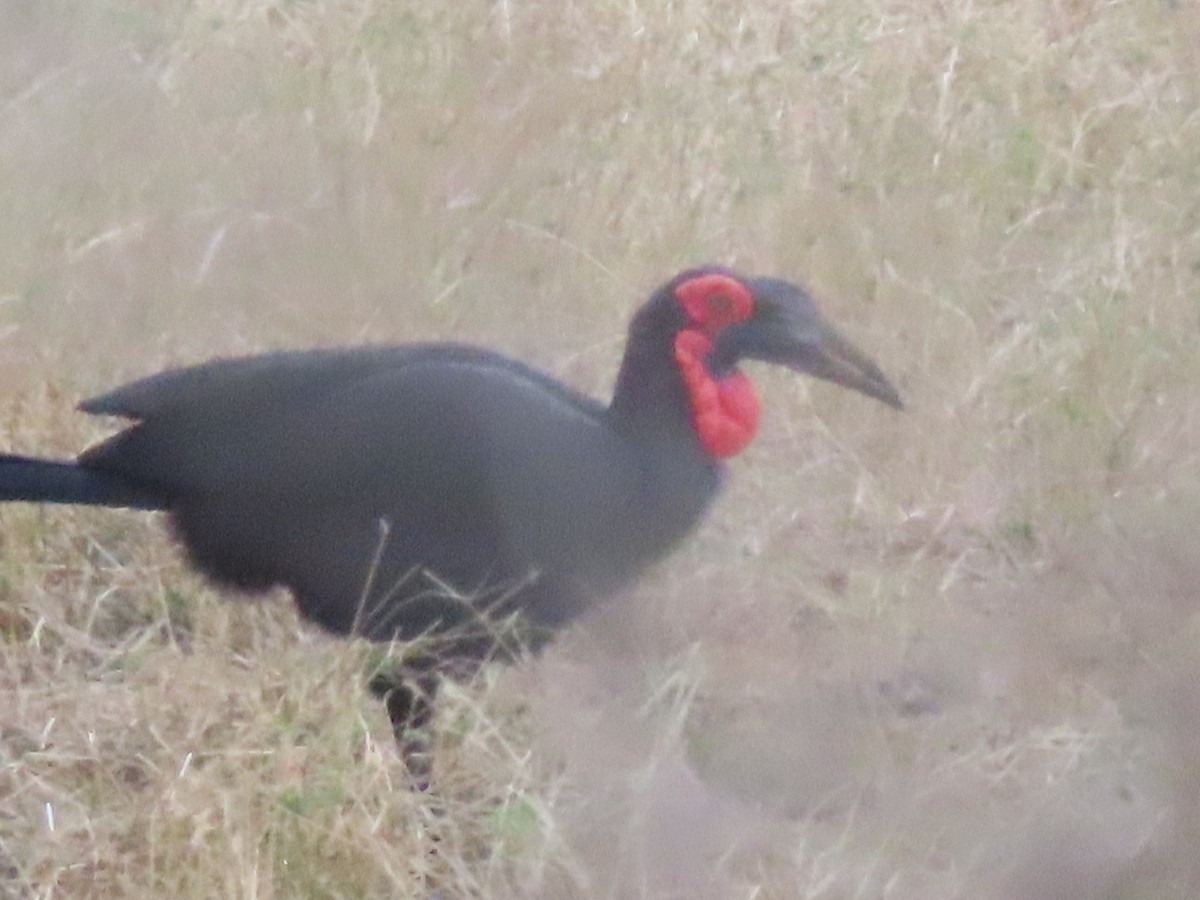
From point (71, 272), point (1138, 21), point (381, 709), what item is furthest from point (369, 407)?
point (1138, 21)

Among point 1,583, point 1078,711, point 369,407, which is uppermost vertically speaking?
point 369,407

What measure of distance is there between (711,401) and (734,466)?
65cm

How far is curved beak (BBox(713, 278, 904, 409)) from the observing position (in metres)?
2.16

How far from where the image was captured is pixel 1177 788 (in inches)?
78.5

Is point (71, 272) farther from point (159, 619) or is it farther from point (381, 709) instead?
point (381, 709)

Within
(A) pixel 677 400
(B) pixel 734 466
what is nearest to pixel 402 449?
(A) pixel 677 400

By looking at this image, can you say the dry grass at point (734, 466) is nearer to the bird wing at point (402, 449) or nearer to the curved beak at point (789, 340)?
the bird wing at point (402, 449)

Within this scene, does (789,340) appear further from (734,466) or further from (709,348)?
(734,466)

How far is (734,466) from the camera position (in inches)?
110

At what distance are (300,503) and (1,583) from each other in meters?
0.55

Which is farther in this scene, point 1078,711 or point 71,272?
point 71,272

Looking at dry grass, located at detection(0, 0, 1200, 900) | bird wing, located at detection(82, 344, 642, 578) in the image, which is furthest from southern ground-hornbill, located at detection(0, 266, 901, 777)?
dry grass, located at detection(0, 0, 1200, 900)

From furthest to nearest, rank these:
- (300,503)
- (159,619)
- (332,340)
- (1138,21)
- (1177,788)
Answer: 1. (1138,21)
2. (332,340)
3. (159,619)
4. (300,503)
5. (1177,788)

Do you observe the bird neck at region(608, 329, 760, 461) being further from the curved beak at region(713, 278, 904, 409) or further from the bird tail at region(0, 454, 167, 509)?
the bird tail at region(0, 454, 167, 509)
